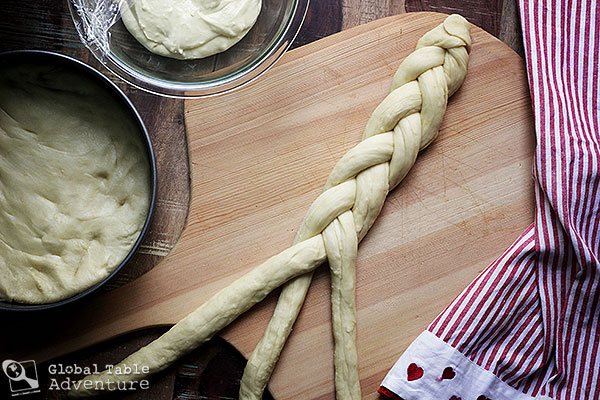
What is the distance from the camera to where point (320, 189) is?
1.58 m

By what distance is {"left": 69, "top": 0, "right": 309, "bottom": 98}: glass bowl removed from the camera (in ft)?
4.70

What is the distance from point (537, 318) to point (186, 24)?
1265mm

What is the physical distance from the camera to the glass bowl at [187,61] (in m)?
1.43

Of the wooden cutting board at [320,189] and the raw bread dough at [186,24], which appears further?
the wooden cutting board at [320,189]

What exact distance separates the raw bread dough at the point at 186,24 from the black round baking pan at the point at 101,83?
15cm

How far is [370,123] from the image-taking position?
1.56m

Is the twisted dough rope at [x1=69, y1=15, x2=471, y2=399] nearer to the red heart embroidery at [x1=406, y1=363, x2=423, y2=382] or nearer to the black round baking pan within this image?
the red heart embroidery at [x1=406, y1=363, x2=423, y2=382]

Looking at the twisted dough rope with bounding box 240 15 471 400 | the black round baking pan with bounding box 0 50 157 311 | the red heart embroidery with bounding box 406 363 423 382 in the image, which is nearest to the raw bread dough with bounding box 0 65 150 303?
the black round baking pan with bounding box 0 50 157 311

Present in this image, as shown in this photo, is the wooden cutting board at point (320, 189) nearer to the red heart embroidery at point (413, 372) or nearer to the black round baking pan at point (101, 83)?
the red heart embroidery at point (413, 372)

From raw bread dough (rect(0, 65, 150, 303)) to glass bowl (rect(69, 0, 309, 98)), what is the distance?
0.10m

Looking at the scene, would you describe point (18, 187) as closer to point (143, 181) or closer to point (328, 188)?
point (143, 181)

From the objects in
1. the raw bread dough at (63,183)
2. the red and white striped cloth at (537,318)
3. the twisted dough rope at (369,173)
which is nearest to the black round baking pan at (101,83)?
the raw bread dough at (63,183)

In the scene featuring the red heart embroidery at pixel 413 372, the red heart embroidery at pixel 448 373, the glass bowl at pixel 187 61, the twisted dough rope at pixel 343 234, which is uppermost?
the glass bowl at pixel 187 61

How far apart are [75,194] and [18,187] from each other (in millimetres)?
148
